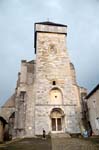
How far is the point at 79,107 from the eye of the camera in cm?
2433

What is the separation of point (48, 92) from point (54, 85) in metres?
1.31

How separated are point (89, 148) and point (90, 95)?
11547 mm

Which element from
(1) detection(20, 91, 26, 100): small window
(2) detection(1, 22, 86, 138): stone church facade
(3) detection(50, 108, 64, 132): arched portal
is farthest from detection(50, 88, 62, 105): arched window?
(1) detection(20, 91, 26, 100): small window

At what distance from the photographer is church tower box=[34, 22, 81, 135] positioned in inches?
900

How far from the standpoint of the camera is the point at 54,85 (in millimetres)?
25000

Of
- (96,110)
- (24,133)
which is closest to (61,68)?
(96,110)

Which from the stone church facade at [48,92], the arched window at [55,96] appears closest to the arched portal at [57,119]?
the stone church facade at [48,92]

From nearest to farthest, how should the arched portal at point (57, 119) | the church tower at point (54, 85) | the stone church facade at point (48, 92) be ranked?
the stone church facade at point (48, 92), the church tower at point (54, 85), the arched portal at point (57, 119)

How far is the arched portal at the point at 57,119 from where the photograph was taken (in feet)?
76.2

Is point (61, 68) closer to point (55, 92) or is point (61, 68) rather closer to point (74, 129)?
point (55, 92)

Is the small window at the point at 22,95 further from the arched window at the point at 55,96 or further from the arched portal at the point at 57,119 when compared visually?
the arched portal at the point at 57,119

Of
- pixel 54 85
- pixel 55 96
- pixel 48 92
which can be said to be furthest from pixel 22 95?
pixel 54 85

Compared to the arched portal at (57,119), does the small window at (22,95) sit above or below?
above

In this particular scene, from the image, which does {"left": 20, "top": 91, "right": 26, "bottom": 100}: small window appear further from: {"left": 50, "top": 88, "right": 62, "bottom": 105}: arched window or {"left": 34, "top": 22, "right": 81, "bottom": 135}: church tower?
{"left": 50, "top": 88, "right": 62, "bottom": 105}: arched window
